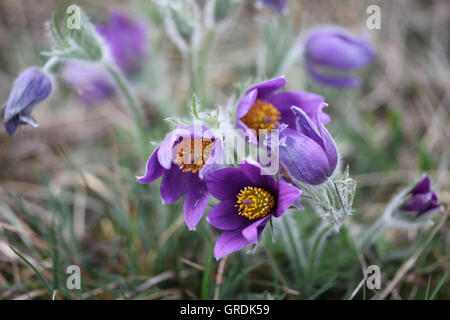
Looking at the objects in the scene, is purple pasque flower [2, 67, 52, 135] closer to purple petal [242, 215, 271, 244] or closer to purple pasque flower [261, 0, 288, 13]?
purple petal [242, 215, 271, 244]

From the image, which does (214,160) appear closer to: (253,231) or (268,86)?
(253,231)

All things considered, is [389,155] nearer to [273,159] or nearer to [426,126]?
[426,126]

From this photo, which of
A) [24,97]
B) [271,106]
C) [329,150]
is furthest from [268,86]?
[24,97]

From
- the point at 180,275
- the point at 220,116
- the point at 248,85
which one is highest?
the point at 248,85

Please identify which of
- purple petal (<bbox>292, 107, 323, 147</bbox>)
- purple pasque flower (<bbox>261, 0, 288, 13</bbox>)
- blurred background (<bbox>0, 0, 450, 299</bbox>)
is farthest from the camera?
purple pasque flower (<bbox>261, 0, 288, 13</bbox>)

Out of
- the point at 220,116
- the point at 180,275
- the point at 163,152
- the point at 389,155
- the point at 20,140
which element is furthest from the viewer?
the point at 20,140

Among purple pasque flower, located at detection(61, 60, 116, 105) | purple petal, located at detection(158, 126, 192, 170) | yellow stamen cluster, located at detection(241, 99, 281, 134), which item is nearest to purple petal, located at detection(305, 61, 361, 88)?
yellow stamen cluster, located at detection(241, 99, 281, 134)

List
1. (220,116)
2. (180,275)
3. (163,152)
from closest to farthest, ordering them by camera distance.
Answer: (163,152), (220,116), (180,275)
